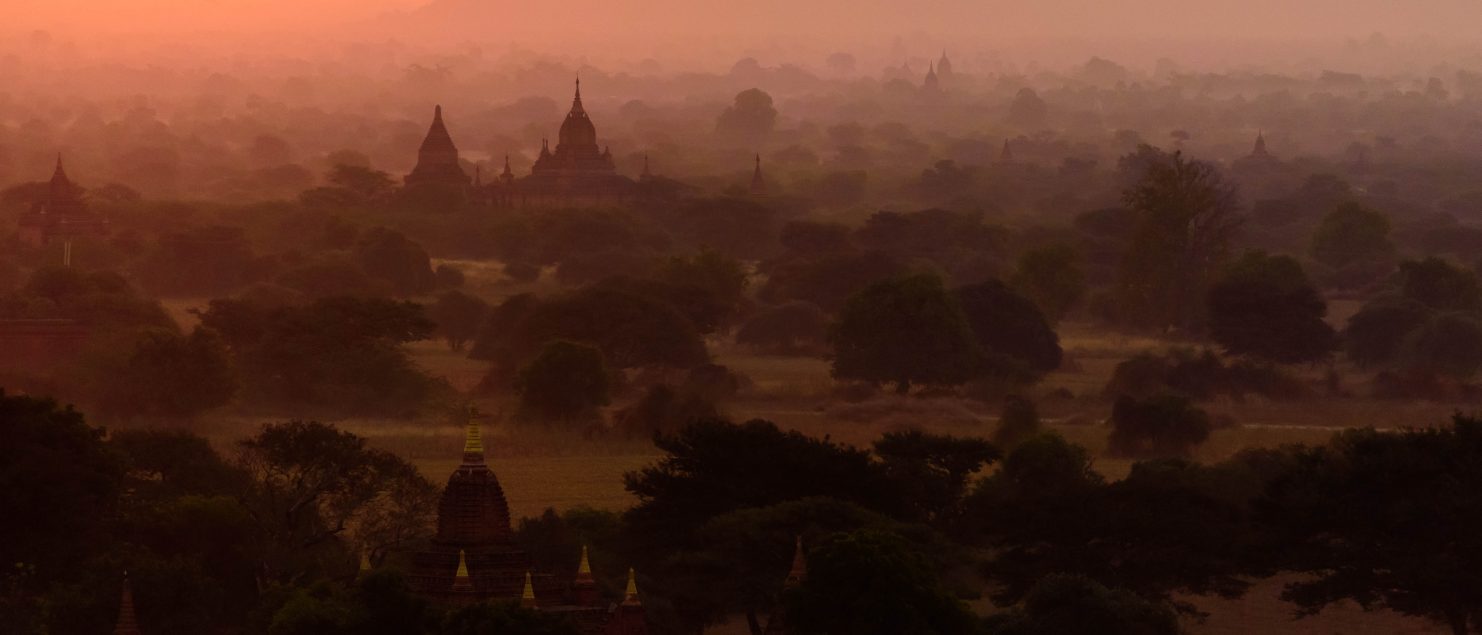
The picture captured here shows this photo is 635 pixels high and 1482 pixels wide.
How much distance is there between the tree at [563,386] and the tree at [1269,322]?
18.0 metres

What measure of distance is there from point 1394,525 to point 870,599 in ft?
31.0

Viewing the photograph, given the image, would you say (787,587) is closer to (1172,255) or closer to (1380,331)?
(1380,331)

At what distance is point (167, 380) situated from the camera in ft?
231

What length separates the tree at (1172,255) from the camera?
9594 centimetres

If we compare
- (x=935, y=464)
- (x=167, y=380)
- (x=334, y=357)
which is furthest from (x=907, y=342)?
(x=935, y=464)

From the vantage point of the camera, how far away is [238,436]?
66562mm

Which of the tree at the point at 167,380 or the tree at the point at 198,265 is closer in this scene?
the tree at the point at 167,380

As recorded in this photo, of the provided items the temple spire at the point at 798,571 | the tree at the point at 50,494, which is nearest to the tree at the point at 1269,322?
the tree at the point at 50,494

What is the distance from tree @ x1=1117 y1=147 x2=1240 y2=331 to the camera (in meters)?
95.9

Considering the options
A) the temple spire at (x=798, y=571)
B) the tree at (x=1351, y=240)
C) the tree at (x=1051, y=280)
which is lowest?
the temple spire at (x=798, y=571)

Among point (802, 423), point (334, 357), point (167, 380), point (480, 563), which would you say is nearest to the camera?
point (480, 563)

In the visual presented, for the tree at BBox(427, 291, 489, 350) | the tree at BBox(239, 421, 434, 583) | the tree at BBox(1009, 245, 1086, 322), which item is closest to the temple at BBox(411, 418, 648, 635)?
the tree at BBox(239, 421, 434, 583)

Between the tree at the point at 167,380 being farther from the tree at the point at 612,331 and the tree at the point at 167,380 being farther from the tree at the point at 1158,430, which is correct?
the tree at the point at 1158,430

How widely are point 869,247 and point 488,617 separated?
84.7 meters
